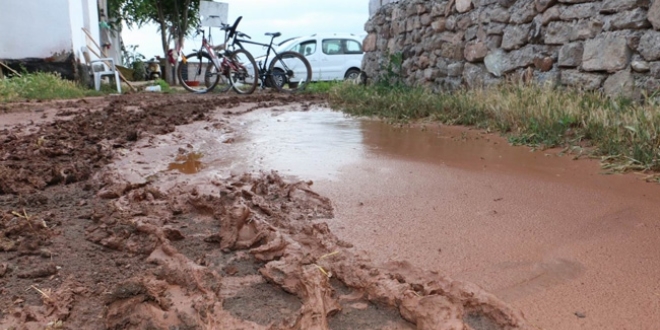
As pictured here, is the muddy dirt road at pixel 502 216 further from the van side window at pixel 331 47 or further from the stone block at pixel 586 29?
the van side window at pixel 331 47

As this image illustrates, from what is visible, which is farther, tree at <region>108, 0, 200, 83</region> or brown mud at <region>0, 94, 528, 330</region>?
tree at <region>108, 0, 200, 83</region>

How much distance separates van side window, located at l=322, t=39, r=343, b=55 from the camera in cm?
1473

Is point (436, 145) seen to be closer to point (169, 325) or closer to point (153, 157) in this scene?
point (153, 157)

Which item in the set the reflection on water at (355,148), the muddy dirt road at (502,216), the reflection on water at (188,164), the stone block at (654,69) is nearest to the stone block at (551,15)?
the stone block at (654,69)

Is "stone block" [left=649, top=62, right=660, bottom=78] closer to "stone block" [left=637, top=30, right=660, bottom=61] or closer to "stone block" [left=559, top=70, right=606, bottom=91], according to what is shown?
"stone block" [left=637, top=30, right=660, bottom=61]

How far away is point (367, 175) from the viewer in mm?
3189

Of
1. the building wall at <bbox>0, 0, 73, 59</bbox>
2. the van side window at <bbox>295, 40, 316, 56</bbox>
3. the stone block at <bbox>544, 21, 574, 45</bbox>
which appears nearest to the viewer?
the stone block at <bbox>544, 21, 574, 45</bbox>

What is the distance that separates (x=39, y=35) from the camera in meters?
10.4

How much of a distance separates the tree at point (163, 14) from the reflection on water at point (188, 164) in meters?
16.4

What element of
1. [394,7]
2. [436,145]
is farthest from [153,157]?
[394,7]

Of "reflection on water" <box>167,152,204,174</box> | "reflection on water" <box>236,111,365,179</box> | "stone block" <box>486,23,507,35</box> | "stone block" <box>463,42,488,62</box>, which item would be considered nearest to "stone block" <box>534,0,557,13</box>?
"stone block" <box>486,23,507,35</box>

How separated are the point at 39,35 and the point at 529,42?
9.05 meters

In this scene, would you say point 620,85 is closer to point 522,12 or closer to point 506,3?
point 522,12

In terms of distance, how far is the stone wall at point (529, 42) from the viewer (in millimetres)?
4551
